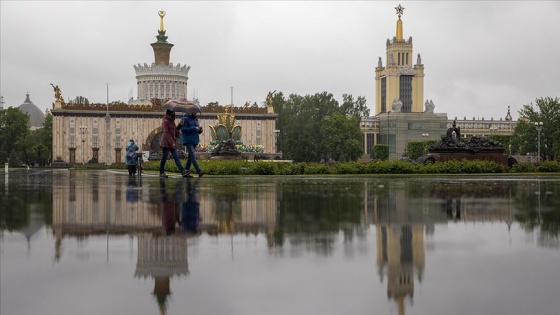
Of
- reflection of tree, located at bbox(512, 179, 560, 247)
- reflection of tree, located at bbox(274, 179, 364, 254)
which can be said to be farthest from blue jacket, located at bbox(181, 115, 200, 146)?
reflection of tree, located at bbox(512, 179, 560, 247)

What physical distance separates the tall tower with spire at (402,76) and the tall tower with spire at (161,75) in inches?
1778

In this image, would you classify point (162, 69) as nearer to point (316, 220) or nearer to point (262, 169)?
point (262, 169)

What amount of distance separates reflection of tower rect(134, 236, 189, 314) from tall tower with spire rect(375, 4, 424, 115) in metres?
136

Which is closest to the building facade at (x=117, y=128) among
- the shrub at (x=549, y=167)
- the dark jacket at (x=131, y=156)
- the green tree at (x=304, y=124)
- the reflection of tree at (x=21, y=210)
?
the green tree at (x=304, y=124)

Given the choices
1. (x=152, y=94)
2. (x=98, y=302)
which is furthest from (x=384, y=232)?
(x=152, y=94)

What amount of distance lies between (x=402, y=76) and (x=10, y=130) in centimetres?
7886

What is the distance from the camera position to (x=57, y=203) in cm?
1412

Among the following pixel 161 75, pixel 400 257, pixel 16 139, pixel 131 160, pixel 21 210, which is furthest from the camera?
pixel 161 75

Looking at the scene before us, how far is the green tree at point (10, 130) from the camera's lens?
103375mm

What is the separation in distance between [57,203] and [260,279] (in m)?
9.16

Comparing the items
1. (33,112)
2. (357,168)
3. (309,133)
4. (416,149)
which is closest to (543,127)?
(416,149)

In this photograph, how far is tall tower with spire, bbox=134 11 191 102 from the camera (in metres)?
120

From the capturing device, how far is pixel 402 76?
5650 inches

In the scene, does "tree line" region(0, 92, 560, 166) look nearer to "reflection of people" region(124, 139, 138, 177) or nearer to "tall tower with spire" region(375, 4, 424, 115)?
"tall tower with spire" region(375, 4, 424, 115)
